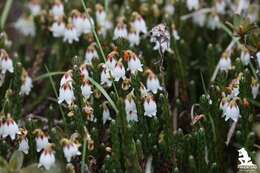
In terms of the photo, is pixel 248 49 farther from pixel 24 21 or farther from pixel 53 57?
pixel 24 21

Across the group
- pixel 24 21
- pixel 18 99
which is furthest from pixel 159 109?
pixel 24 21

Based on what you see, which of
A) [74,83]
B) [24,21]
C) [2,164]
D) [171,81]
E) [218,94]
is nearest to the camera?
[2,164]

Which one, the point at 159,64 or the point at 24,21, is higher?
the point at 24,21

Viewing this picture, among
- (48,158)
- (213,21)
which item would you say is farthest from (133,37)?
(48,158)

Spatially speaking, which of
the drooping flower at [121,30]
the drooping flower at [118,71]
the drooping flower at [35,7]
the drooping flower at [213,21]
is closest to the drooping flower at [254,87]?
the drooping flower at [118,71]

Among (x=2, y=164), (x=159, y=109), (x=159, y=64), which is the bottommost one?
(x=2, y=164)

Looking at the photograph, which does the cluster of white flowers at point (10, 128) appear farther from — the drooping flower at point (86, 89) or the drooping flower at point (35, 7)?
the drooping flower at point (35, 7)
